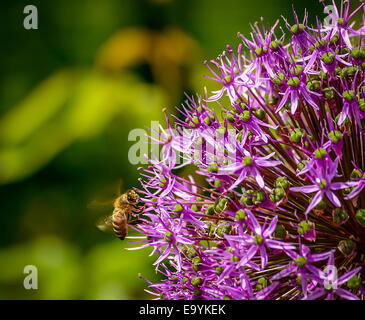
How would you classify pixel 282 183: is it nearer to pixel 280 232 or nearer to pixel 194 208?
pixel 280 232

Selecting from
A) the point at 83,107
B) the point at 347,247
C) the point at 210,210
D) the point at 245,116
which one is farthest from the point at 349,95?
the point at 83,107

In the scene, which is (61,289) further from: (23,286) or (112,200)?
(112,200)

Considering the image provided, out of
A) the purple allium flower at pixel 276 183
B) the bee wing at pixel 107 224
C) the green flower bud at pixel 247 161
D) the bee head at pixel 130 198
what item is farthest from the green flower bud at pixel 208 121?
the bee wing at pixel 107 224

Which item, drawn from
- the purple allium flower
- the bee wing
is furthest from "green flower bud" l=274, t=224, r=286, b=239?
the bee wing

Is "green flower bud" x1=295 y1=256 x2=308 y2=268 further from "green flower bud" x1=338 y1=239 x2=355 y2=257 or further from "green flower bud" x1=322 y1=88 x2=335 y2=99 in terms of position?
"green flower bud" x1=322 y1=88 x2=335 y2=99

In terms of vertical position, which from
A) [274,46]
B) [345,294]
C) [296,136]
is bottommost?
[345,294]
